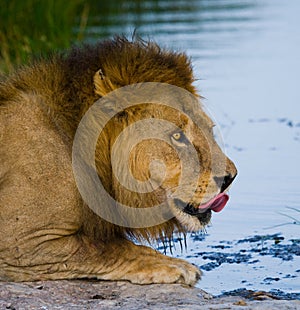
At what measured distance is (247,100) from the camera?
475 inches

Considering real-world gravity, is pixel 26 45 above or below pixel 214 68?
below

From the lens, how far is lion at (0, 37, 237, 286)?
18.6 ft

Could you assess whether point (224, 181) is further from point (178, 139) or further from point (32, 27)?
point (32, 27)

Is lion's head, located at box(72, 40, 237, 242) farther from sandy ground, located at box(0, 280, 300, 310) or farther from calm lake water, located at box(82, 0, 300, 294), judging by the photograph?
calm lake water, located at box(82, 0, 300, 294)

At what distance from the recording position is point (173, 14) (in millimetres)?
19969

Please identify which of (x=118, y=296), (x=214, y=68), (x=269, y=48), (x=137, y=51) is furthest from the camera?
(x=269, y=48)

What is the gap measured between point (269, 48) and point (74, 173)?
33.5ft

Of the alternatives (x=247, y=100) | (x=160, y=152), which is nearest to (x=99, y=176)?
(x=160, y=152)

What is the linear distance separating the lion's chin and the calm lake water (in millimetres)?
481

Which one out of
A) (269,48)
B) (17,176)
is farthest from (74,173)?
(269,48)

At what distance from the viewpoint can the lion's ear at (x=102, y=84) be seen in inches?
227

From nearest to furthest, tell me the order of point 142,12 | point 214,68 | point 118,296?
1. point 118,296
2. point 214,68
3. point 142,12

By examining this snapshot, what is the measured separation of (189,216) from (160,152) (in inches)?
17.3

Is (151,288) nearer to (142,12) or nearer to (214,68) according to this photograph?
(214,68)
